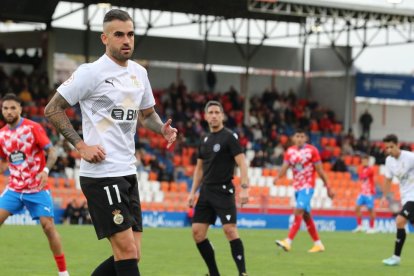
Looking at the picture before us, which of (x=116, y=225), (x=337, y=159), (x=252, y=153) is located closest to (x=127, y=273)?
(x=116, y=225)

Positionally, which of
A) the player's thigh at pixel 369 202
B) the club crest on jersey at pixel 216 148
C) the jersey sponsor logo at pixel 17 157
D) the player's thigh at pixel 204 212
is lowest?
the player's thigh at pixel 369 202

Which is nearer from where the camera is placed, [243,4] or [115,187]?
[115,187]

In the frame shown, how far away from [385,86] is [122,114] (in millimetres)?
40145

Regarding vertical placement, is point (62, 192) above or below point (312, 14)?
below

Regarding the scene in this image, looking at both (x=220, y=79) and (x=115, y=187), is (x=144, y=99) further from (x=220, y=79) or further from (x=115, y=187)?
(x=220, y=79)

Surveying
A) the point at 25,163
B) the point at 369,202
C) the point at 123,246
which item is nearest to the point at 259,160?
the point at 369,202

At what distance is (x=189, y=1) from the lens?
3841 centimetres

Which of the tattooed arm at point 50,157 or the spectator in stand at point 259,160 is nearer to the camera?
the tattooed arm at point 50,157

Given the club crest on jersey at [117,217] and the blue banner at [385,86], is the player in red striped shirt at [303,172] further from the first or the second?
the blue banner at [385,86]

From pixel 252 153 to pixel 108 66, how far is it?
1157 inches

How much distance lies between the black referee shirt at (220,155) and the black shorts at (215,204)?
3.9 inches

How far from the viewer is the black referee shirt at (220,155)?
12289mm

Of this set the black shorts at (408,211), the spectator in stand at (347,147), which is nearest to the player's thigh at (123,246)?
the black shorts at (408,211)

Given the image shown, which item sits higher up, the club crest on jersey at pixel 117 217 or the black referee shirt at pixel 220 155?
the black referee shirt at pixel 220 155
